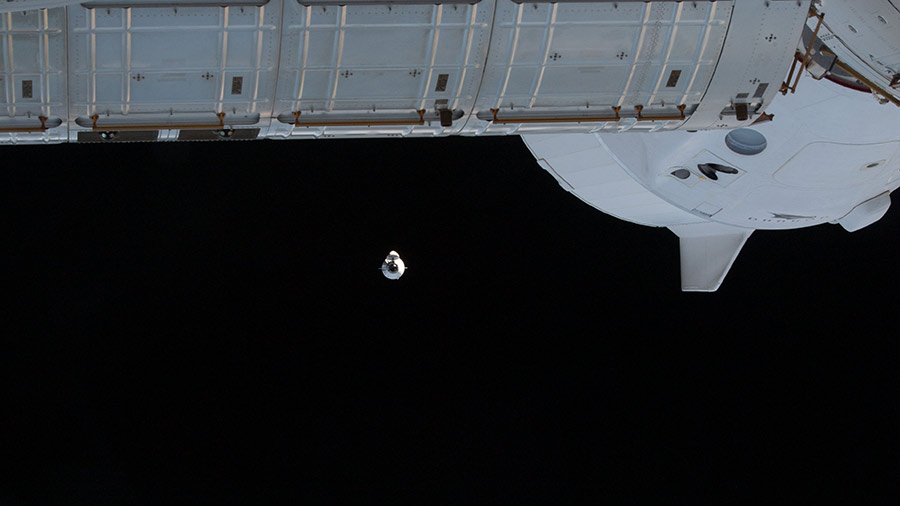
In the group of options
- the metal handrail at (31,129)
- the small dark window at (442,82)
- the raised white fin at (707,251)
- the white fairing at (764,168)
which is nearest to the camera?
the metal handrail at (31,129)

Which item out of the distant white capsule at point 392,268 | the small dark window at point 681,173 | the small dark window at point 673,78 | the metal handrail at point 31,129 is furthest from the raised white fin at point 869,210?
the metal handrail at point 31,129

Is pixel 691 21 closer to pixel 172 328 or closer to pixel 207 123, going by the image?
pixel 207 123

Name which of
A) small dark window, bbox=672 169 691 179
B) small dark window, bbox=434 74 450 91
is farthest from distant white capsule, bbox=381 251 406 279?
small dark window, bbox=434 74 450 91

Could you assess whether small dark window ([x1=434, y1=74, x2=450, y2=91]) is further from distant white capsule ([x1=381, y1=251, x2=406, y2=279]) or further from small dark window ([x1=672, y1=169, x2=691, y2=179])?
distant white capsule ([x1=381, y1=251, x2=406, y2=279])

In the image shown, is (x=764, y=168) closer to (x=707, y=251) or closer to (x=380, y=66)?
(x=707, y=251)

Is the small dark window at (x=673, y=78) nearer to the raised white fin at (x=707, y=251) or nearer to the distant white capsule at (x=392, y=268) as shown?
the raised white fin at (x=707, y=251)

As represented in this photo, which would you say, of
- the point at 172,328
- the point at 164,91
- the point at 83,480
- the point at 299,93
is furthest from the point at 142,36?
the point at 83,480
